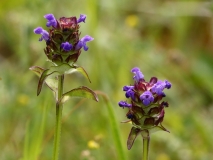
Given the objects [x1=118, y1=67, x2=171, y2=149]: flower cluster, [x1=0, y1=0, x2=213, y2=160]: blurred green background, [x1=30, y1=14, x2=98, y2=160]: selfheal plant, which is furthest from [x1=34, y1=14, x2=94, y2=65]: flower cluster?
[x1=0, y1=0, x2=213, y2=160]: blurred green background

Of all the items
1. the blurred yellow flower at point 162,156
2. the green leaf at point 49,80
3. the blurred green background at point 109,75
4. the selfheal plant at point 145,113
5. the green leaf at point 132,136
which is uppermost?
the green leaf at point 49,80

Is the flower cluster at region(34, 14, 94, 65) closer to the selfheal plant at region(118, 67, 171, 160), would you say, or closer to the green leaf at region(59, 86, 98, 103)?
the green leaf at region(59, 86, 98, 103)

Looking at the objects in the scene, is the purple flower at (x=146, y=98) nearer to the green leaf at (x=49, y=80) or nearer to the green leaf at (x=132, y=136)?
the green leaf at (x=132, y=136)

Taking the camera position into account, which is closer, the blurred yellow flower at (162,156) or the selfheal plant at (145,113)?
the selfheal plant at (145,113)

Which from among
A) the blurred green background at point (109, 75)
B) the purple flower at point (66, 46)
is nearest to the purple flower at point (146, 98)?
the purple flower at point (66, 46)

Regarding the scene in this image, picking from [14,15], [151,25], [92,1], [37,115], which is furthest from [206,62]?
[37,115]

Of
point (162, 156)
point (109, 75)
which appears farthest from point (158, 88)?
point (109, 75)
